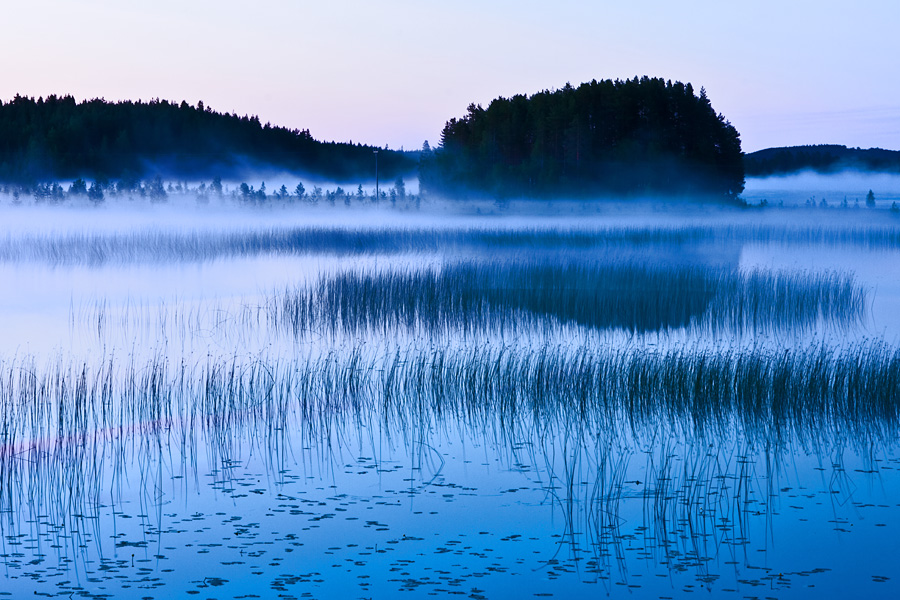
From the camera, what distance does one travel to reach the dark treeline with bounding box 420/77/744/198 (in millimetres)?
70812

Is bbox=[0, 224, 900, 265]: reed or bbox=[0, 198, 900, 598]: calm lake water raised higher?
bbox=[0, 224, 900, 265]: reed

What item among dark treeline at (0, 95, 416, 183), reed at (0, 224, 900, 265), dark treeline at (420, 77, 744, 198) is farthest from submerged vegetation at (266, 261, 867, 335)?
dark treeline at (0, 95, 416, 183)

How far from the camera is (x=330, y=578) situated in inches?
204

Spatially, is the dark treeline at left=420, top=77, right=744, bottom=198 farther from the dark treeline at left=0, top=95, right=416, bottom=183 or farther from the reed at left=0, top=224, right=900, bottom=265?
the dark treeline at left=0, top=95, right=416, bottom=183

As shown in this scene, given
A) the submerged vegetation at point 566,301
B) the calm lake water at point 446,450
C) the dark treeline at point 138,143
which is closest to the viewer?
the calm lake water at point 446,450

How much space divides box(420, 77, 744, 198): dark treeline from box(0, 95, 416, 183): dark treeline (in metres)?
39.3

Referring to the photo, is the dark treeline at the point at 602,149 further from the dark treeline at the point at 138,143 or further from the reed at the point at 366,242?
the dark treeline at the point at 138,143

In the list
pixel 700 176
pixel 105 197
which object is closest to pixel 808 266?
pixel 700 176

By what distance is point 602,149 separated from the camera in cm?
7538

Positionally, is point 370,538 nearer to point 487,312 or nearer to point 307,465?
point 307,465

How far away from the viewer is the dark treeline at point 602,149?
70.8 metres

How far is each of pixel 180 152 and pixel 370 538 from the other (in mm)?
109610

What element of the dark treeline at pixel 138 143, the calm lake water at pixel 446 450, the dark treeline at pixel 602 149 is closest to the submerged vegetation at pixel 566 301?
the calm lake water at pixel 446 450

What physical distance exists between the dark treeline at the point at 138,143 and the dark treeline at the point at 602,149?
129 feet
